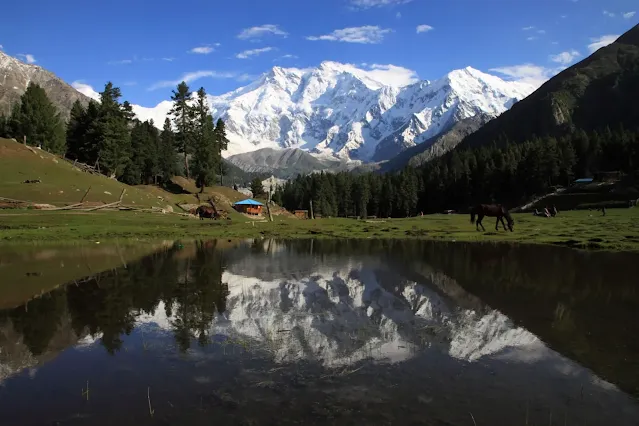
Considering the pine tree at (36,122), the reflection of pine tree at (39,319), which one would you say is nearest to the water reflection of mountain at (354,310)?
the reflection of pine tree at (39,319)

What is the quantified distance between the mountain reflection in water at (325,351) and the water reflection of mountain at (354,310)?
82 mm

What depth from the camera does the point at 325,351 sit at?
1156 cm

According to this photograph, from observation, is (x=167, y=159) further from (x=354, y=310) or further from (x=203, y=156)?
(x=354, y=310)

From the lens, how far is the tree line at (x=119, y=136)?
311 feet

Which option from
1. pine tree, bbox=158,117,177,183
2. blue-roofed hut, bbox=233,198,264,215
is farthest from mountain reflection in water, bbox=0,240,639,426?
pine tree, bbox=158,117,177,183

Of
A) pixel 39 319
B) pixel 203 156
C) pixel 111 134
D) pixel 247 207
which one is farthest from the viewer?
pixel 247 207

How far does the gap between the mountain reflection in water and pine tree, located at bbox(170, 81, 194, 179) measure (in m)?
101

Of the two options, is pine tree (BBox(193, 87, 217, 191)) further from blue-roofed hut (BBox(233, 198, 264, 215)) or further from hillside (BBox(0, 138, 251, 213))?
hillside (BBox(0, 138, 251, 213))

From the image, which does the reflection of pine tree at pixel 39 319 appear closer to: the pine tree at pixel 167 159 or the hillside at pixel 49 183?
the hillside at pixel 49 183

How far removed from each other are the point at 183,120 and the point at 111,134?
92.2ft

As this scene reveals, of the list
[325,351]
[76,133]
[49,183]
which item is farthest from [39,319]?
[76,133]

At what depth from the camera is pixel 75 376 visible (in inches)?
386

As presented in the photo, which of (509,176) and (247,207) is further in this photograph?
(509,176)

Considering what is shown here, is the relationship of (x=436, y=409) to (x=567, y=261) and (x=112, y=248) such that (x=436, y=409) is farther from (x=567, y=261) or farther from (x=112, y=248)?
(x=112, y=248)
